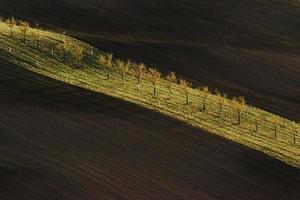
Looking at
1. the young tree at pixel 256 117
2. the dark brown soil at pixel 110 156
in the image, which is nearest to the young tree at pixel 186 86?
the young tree at pixel 256 117

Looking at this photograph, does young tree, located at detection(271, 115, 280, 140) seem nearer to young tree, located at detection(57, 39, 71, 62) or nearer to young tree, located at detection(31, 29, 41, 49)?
young tree, located at detection(57, 39, 71, 62)

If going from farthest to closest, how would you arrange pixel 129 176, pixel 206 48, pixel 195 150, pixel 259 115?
1. pixel 206 48
2. pixel 259 115
3. pixel 195 150
4. pixel 129 176

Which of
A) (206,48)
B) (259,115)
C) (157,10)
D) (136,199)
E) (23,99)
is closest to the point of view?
(136,199)

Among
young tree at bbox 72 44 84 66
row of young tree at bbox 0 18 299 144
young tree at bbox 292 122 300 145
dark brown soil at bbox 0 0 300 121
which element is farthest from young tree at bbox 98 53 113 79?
young tree at bbox 292 122 300 145

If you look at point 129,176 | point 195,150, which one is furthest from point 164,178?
point 195,150

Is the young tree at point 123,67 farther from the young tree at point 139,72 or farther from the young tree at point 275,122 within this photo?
the young tree at point 275,122

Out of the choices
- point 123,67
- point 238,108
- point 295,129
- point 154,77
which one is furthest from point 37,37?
point 295,129

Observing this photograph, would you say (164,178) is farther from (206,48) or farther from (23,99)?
(206,48)

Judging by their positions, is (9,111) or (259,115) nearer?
(9,111)
